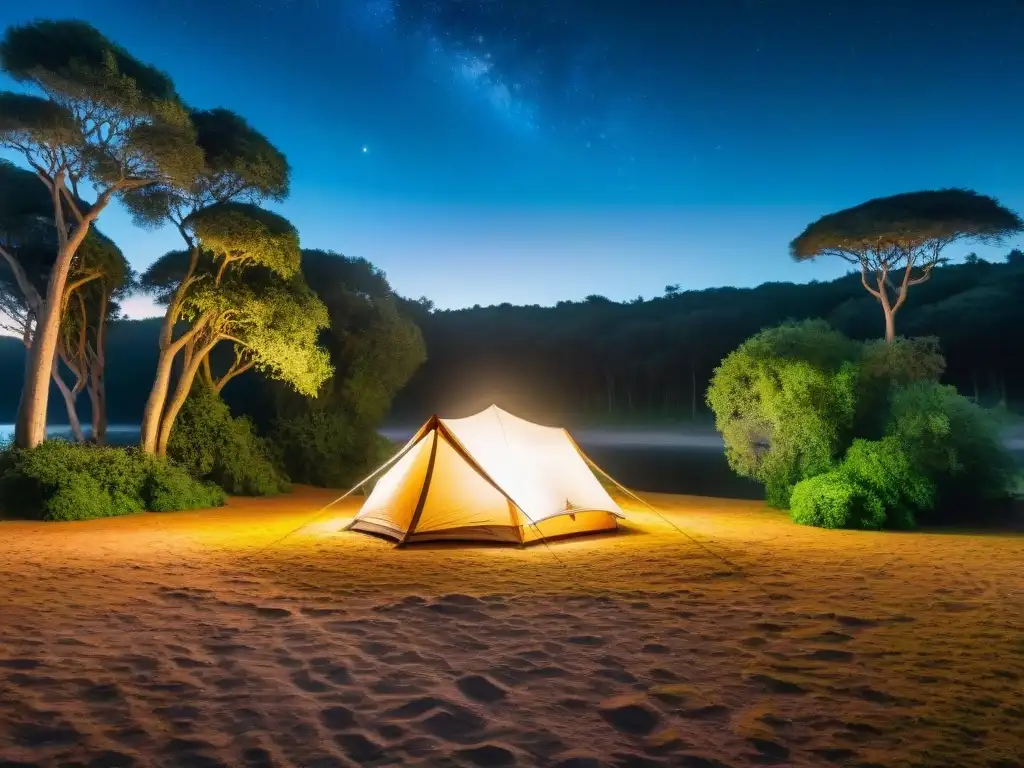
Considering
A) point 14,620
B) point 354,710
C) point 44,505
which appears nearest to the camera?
point 354,710

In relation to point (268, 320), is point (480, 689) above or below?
below

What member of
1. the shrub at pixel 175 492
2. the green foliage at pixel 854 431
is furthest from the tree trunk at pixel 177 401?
the green foliage at pixel 854 431

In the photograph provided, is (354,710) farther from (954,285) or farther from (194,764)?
(954,285)

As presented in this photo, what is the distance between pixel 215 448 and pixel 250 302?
4011 millimetres

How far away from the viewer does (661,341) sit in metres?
62.0

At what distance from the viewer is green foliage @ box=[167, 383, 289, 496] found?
16.5m

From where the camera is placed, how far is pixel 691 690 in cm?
454

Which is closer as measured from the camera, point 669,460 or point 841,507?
point 841,507

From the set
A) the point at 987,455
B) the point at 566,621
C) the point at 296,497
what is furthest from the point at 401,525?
the point at 987,455

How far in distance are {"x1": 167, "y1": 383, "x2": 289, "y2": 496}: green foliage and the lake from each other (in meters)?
9.33

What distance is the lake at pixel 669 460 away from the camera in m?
20.4

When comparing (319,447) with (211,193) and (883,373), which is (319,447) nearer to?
(211,193)

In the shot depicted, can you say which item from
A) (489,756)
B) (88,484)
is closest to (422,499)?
(489,756)

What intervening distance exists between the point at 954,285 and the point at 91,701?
6372 cm
